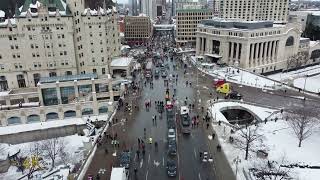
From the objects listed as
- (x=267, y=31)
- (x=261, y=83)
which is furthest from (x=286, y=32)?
(x=261, y=83)

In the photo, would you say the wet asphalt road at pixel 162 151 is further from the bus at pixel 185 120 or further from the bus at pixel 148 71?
the bus at pixel 148 71

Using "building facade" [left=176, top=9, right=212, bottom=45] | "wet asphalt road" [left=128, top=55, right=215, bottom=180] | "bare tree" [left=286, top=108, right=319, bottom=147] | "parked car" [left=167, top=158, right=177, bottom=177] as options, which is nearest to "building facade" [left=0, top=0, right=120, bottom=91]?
"wet asphalt road" [left=128, top=55, right=215, bottom=180]

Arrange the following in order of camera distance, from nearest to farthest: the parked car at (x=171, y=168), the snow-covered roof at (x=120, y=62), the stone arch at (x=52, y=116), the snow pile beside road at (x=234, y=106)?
the parked car at (x=171, y=168) < the snow pile beside road at (x=234, y=106) < the stone arch at (x=52, y=116) < the snow-covered roof at (x=120, y=62)

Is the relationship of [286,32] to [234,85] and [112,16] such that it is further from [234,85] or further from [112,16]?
[112,16]

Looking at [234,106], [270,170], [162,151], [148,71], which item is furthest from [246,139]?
[148,71]

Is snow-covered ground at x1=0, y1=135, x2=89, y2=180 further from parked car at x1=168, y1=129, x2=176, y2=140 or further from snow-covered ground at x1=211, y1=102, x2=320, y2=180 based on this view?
snow-covered ground at x1=211, y1=102, x2=320, y2=180

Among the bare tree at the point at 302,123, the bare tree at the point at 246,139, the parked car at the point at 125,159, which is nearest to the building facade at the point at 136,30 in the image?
the bare tree at the point at 302,123
